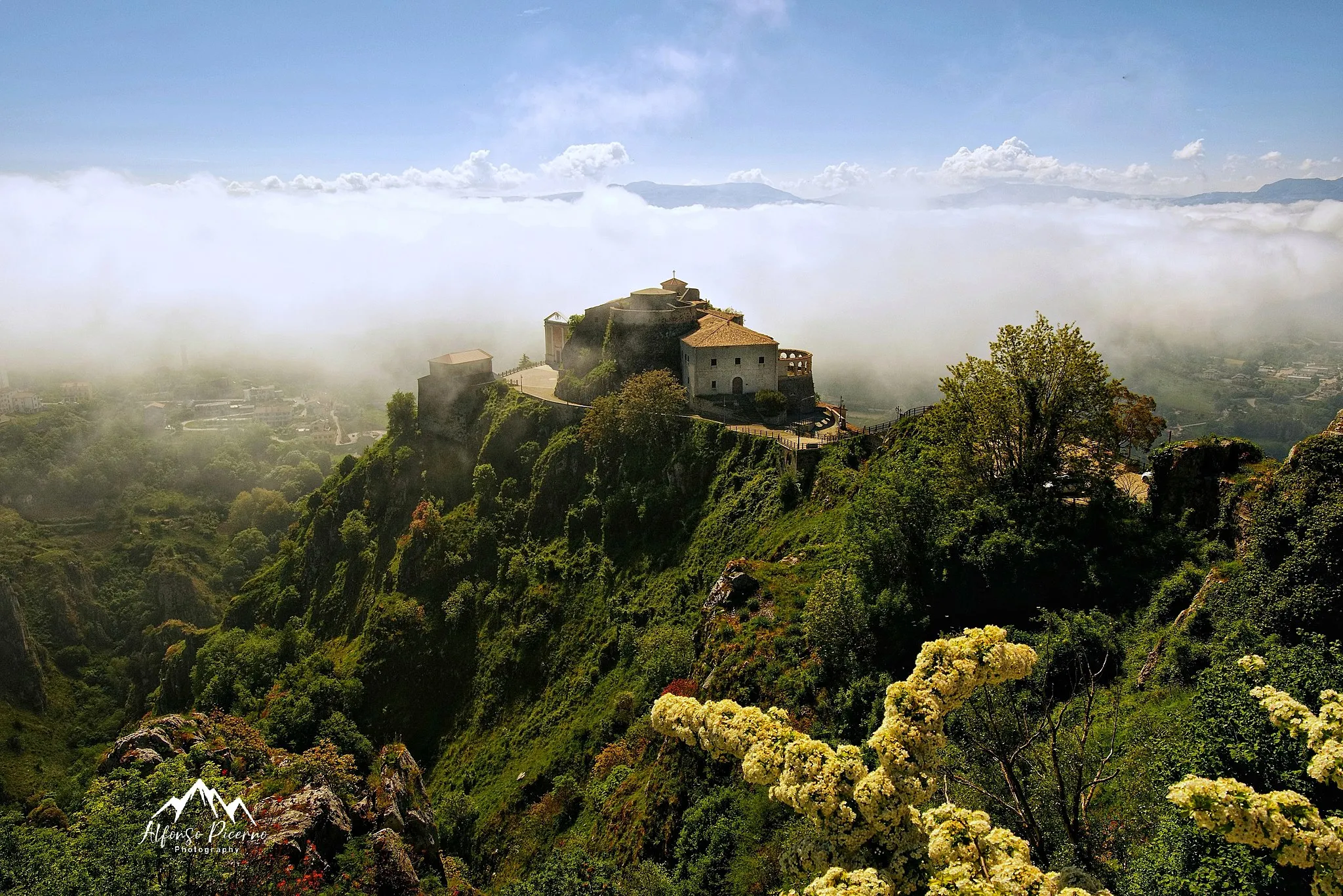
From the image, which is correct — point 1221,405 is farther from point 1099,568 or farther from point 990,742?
point 990,742

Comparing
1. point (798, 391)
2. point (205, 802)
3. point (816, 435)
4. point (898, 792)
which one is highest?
point (898, 792)

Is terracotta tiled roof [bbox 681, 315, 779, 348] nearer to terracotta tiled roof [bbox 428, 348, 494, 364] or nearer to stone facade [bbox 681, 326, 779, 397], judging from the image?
stone facade [bbox 681, 326, 779, 397]

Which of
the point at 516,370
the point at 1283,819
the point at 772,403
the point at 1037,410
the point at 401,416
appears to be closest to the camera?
the point at 1283,819

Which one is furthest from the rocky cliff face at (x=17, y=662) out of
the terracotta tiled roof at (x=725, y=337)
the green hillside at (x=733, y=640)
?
the terracotta tiled roof at (x=725, y=337)

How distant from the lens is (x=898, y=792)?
1105 cm

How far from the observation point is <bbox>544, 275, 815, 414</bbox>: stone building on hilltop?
51562mm

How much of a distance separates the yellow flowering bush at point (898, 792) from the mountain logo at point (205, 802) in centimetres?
1551

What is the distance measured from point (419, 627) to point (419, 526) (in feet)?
27.9

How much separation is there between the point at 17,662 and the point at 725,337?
84.3 m

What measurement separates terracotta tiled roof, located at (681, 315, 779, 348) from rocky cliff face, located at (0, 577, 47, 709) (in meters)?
79.5

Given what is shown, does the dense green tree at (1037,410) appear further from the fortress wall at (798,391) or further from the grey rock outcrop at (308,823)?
the grey rock outcrop at (308,823)

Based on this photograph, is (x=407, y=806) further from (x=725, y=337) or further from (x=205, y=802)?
(x=725, y=337)

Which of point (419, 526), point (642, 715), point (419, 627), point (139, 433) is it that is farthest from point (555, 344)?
point (139, 433)

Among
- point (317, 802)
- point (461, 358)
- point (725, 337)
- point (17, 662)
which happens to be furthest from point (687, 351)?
point (17, 662)
